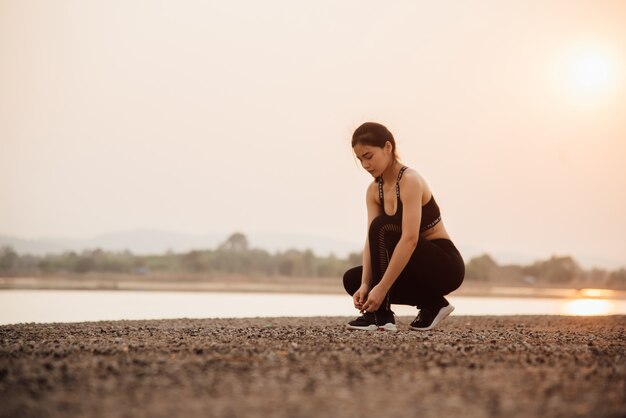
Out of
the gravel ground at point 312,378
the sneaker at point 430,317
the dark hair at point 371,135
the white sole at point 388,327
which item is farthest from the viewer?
the sneaker at point 430,317

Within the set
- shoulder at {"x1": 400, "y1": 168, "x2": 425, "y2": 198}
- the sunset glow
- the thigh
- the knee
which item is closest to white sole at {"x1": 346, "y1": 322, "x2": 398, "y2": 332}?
the thigh

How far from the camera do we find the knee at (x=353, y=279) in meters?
5.24

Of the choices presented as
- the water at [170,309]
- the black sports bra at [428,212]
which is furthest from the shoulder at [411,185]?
the water at [170,309]

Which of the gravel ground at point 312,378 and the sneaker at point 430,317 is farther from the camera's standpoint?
the sneaker at point 430,317

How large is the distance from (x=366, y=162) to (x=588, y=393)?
2438 mm

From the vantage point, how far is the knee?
17.2 feet

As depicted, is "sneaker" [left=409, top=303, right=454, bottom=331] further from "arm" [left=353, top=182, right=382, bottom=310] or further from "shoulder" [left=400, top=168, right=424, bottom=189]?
"shoulder" [left=400, top=168, right=424, bottom=189]

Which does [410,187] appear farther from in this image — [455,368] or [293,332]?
[455,368]

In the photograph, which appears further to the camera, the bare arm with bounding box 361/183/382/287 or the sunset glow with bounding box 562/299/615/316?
the sunset glow with bounding box 562/299/615/316

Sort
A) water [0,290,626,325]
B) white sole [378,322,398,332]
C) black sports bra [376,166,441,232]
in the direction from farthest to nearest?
water [0,290,626,325]
black sports bra [376,166,441,232]
white sole [378,322,398,332]

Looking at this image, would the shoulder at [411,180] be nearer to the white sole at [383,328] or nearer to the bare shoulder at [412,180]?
the bare shoulder at [412,180]

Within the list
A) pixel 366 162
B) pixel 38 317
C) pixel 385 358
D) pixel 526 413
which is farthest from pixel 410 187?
pixel 38 317

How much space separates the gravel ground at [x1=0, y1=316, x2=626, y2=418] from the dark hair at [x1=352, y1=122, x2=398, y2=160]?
1248 millimetres

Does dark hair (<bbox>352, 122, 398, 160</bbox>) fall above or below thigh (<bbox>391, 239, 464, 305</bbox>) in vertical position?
above
